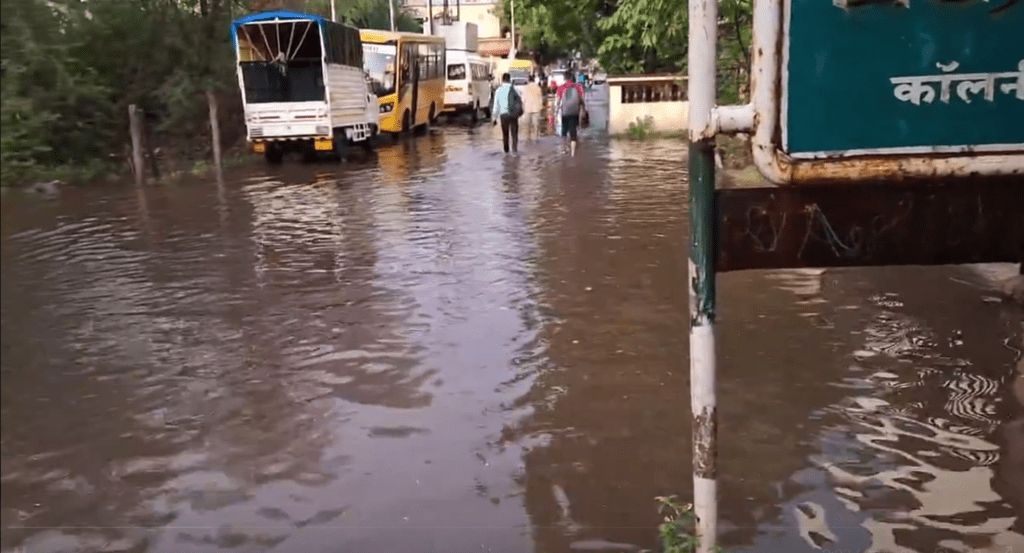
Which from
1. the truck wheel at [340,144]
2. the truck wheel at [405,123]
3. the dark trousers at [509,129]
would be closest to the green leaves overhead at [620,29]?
the dark trousers at [509,129]

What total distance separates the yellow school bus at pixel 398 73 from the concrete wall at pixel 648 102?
16.7ft

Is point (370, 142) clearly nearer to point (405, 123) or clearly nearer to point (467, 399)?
point (405, 123)

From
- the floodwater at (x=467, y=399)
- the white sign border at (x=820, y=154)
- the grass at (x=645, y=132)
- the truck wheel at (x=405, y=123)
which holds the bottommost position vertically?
the floodwater at (x=467, y=399)

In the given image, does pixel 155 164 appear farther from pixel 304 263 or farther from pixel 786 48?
pixel 304 263

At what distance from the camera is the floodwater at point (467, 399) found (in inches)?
136

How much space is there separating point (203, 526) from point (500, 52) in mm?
51228

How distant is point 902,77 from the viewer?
219cm

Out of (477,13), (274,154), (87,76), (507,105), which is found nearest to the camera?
(87,76)

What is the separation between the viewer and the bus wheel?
1372 cm

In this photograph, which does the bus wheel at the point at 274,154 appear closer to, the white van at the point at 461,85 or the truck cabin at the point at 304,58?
the truck cabin at the point at 304,58

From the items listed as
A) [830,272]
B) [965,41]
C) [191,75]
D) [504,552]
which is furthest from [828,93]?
[830,272]

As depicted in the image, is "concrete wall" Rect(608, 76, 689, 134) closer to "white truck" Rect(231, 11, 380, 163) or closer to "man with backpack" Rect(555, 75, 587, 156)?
"man with backpack" Rect(555, 75, 587, 156)

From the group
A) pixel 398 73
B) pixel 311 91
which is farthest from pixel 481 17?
pixel 311 91

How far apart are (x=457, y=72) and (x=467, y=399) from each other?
25.0 m
